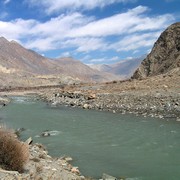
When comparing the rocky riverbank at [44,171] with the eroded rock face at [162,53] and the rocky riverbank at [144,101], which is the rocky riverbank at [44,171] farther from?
the eroded rock face at [162,53]

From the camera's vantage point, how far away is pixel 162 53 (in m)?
69.9

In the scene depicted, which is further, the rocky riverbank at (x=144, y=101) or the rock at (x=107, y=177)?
the rocky riverbank at (x=144, y=101)

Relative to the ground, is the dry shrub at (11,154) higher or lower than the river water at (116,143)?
higher

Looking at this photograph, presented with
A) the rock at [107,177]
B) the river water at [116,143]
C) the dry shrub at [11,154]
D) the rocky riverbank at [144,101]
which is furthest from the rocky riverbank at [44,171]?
the rocky riverbank at [144,101]

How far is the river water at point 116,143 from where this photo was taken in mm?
14250

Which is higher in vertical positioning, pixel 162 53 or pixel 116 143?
pixel 162 53

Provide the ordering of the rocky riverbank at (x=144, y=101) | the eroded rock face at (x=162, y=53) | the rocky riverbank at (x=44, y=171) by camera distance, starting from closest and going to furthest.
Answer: the rocky riverbank at (x=44, y=171) → the rocky riverbank at (x=144, y=101) → the eroded rock face at (x=162, y=53)

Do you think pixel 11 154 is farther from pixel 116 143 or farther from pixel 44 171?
pixel 116 143

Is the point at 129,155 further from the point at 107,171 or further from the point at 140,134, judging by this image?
the point at 140,134

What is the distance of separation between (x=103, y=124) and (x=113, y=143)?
291 inches

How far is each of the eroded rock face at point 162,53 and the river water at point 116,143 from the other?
3699 centimetres

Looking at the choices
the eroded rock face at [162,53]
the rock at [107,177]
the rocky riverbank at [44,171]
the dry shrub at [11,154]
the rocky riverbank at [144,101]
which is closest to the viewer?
the rocky riverbank at [44,171]

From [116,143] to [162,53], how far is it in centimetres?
5294

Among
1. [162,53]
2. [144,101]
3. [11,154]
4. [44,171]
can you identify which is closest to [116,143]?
[44,171]
